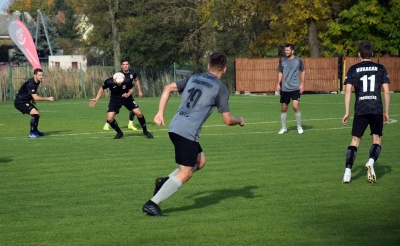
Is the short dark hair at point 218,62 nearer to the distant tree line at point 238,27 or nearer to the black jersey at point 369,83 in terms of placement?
the black jersey at point 369,83

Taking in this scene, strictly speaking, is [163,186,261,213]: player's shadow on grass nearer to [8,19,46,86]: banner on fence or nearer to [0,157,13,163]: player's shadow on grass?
[0,157,13,163]: player's shadow on grass

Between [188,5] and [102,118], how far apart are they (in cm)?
3247

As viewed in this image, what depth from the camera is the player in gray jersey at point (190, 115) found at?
891 cm

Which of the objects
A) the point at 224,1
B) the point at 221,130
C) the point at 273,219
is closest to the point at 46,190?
the point at 273,219

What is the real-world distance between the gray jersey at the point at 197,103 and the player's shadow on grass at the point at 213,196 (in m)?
1.17

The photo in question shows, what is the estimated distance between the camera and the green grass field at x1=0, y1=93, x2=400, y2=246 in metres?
8.07

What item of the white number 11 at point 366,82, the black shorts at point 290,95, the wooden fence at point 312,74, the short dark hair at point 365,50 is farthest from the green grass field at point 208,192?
the wooden fence at point 312,74

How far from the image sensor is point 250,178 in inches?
481

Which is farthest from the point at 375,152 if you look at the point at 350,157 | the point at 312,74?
the point at 312,74

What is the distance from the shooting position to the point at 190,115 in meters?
8.94

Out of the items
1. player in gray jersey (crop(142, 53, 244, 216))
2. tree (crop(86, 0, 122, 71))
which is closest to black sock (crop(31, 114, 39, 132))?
player in gray jersey (crop(142, 53, 244, 216))

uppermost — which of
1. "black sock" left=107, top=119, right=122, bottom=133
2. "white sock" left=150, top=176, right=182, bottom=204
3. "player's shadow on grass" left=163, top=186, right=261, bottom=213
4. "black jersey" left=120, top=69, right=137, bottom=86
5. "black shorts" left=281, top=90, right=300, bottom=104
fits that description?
"black jersey" left=120, top=69, right=137, bottom=86

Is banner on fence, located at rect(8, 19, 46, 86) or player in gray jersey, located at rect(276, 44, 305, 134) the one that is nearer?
player in gray jersey, located at rect(276, 44, 305, 134)

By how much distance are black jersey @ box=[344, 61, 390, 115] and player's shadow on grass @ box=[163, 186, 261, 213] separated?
1.94 meters
